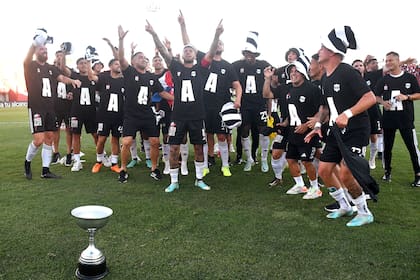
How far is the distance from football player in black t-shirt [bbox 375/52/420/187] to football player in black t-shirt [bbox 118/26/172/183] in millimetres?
4198

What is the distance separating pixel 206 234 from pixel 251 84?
14.7 ft

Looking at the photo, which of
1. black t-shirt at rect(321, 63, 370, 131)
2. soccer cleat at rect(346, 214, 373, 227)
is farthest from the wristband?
soccer cleat at rect(346, 214, 373, 227)

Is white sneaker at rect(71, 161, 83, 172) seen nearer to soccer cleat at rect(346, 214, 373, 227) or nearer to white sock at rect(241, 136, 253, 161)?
white sock at rect(241, 136, 253, 161)

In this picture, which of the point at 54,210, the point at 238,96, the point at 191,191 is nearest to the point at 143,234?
the point at 54,210

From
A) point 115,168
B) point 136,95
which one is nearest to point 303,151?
point 136,95

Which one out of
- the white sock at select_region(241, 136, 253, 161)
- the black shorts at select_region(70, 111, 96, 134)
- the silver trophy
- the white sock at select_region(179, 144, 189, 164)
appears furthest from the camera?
the black shorts at select_region(70, 111, 96, 134)

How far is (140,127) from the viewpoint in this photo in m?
7.55

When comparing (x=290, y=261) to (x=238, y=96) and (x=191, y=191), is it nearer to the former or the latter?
(x=191, y=191)

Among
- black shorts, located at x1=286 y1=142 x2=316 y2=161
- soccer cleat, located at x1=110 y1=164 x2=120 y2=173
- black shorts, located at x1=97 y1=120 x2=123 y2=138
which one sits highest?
black shorts, located at x1=97 y1=120 x2=123 y2=138

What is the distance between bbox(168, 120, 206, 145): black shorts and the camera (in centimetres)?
674

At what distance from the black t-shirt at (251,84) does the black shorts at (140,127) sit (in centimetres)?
198

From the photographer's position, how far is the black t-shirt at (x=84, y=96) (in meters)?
8.83

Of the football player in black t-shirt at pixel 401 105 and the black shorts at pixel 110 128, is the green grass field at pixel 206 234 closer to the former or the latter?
the football player in black t-shirt at pixel 401 105

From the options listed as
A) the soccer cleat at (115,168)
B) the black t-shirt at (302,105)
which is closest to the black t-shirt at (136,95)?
the soccer cleat at (115,168)
